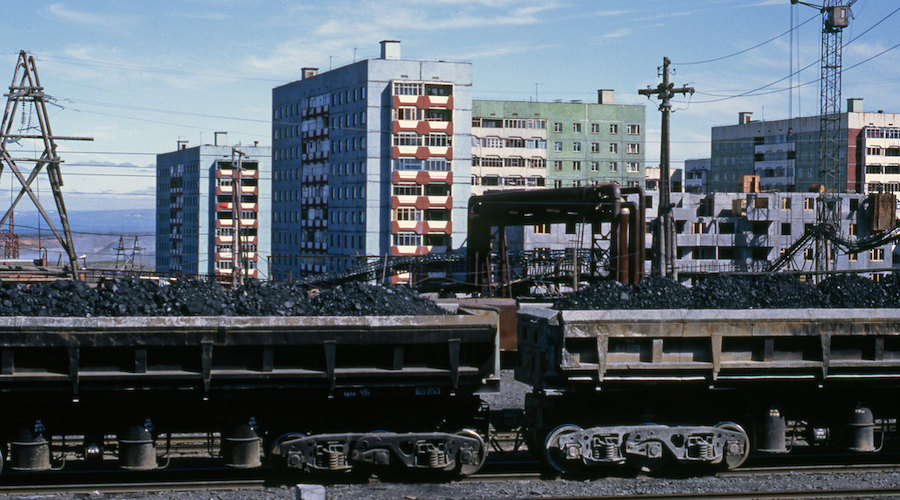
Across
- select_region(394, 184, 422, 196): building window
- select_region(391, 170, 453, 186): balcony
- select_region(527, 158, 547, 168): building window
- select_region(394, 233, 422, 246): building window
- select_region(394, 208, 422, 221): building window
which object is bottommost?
A: select_region(394, 233, 422, 246): building window

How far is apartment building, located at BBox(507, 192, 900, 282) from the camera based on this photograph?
8669 centimetres

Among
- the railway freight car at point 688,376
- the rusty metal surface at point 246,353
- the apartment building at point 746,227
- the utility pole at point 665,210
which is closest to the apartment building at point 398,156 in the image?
the apartment building at point 746,227

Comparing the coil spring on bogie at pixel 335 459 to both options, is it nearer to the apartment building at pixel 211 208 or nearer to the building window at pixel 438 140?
the building window at pixel 438 140

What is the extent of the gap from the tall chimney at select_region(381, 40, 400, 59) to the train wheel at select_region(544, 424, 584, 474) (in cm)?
8350

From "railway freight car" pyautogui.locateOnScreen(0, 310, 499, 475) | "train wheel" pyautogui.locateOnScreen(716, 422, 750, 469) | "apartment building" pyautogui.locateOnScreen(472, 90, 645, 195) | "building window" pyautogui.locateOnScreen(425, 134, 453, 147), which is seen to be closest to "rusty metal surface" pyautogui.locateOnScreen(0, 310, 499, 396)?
"railway freight car" pyautogui.locateOnScreen(0, 310, 499, 475)

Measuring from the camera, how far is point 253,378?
12.7 meters

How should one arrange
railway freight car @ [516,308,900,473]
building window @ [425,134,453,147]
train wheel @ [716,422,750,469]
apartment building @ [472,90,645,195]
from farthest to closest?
apartment building @ [472,90,645,195], building window @ [425,134,453,147], train wheel @ [716,422,750,469], railway freight car @ [516,308,900,473]

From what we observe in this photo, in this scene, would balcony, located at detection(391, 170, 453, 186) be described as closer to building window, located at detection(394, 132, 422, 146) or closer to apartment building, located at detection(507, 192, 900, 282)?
building window, located at detection(394, 132, 422, 146)

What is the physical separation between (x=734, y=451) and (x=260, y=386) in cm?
728

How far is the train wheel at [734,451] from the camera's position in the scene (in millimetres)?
14000

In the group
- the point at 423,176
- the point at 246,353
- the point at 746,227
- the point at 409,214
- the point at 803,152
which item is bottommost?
the point at 246,353

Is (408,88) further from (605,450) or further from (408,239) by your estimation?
(605,450)

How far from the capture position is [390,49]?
308 ft

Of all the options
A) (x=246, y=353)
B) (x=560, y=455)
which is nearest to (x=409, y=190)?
(x=560, y=455)
